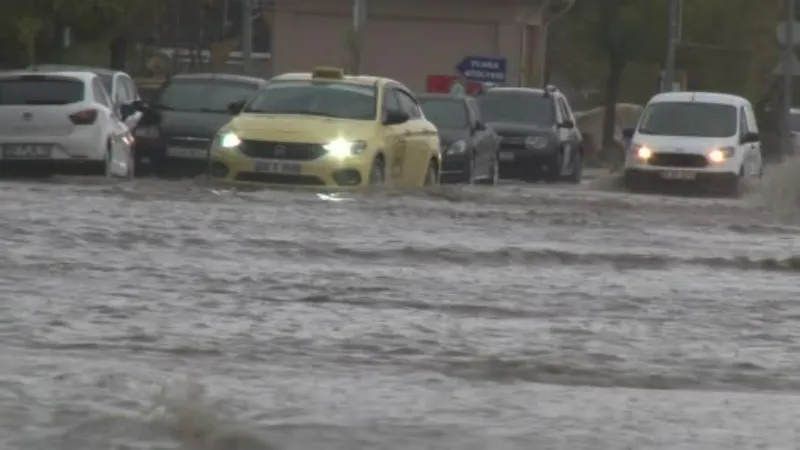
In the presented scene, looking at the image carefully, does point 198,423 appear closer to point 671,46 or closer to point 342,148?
point 342,148

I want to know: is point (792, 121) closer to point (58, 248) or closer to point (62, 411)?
point (58, 248)

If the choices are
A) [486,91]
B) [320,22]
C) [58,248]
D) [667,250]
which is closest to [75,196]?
[58,248]

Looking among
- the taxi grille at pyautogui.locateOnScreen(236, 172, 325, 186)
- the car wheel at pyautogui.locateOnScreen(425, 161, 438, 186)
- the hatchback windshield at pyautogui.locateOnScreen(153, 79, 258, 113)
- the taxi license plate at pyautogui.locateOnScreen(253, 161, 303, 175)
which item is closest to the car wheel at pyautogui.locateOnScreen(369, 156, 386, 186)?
the taxi grille at pyautogui.locateOnScreen(236, 172, 325, 186)

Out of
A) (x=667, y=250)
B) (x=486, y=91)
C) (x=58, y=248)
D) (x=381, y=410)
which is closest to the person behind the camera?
(x=381, y=410)

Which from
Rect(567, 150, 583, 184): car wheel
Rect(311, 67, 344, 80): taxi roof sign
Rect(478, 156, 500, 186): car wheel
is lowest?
Rect(567, 150, 583, 184): car wheel

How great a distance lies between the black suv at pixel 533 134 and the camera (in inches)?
1284

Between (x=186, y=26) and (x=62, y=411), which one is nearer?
(x=62, y=411)

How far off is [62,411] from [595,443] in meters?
1.96

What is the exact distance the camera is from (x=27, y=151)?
2222cm

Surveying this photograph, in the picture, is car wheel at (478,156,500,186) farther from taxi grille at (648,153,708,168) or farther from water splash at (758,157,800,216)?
water splash at (758,157,800,216)

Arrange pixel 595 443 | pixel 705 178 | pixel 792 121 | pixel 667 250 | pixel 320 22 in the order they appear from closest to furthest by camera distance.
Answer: pixel 595 443 < pixel 667 250 < pixel 705 178 < pixel 320 22 < pixel 792 121

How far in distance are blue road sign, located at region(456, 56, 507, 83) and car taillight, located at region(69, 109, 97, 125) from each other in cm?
2089

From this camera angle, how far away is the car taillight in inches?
883

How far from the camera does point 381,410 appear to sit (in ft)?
25.9
